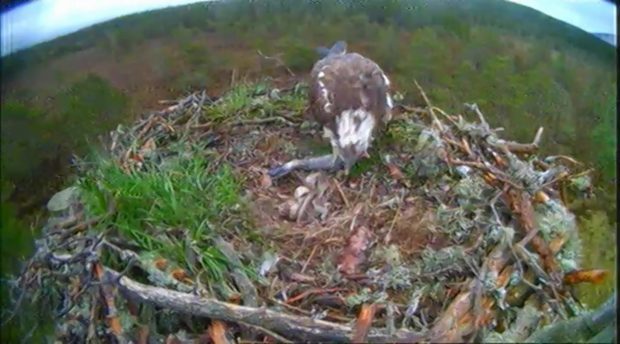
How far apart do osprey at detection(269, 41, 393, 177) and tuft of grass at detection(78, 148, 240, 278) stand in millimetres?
90

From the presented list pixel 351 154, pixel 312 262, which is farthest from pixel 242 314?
pixel 351 154

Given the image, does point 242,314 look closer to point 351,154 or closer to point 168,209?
point 168,209

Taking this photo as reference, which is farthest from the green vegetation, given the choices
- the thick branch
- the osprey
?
the thick branch

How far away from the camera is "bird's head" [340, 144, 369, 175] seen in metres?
0.95

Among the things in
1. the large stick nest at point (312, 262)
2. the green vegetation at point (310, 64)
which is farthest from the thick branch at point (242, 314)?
the green vegetation at point (310, 64)

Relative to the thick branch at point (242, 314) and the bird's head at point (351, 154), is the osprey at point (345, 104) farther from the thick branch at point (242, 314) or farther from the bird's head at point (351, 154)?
the thick branch at point (242, 314)

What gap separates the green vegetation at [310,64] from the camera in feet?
2.66

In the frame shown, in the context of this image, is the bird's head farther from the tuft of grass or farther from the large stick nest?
the tuft of grass

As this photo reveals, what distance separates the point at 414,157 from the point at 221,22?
0.93ft

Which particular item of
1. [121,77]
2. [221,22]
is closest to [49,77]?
[121,77]

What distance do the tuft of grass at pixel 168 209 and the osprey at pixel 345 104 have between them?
0.09 meters

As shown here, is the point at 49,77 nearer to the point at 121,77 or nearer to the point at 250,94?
the point at 121,77

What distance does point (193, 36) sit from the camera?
3.01 feet

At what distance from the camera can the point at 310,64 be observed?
1.00 m
